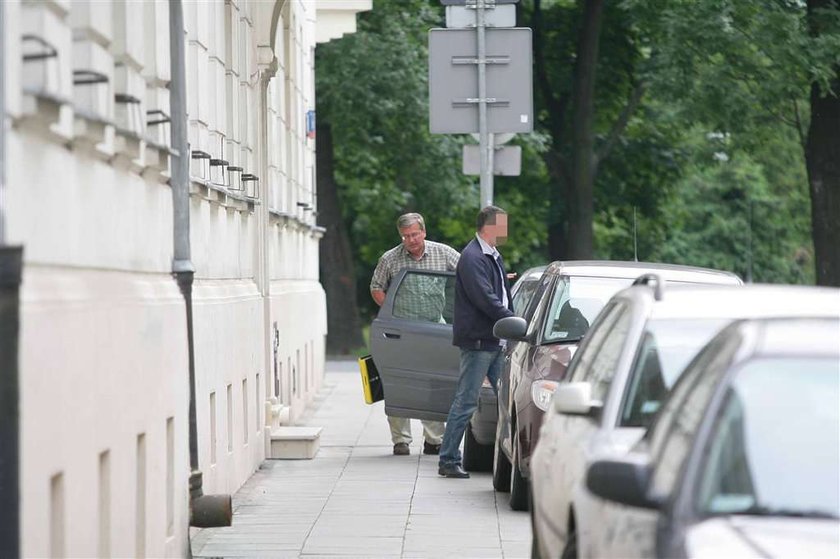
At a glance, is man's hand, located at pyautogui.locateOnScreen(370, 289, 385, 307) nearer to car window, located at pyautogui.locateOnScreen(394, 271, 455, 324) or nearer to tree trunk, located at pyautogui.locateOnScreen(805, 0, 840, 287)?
car window, located at pyautogui.locateOnScreen(394, 271, 455, 324)

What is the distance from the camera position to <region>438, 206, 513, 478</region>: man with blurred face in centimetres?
1450

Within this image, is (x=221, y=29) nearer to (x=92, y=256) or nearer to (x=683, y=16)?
(x=92, y=256)

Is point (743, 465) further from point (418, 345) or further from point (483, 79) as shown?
point (483, 79)

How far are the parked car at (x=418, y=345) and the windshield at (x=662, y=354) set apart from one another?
8.28 meters

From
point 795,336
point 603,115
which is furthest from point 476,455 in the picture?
point 603,115

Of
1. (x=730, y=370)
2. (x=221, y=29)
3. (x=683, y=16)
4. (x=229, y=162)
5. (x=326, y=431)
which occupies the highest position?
(x=683, y=16)

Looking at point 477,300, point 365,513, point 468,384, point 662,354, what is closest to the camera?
point 662,354

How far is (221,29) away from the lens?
1448cm

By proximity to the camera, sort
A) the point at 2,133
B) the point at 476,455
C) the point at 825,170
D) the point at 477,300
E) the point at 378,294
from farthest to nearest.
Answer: the point at 825,170 → the point at 378,294 → the point at 476,455 → the point at 477,300 → the point at 2,133

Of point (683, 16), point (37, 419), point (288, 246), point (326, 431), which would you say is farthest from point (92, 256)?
point (683, 16)

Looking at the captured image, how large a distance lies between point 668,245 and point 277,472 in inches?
2132

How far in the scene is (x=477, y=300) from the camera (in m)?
14.5

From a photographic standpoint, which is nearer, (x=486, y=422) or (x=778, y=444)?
(x=778, y=444)

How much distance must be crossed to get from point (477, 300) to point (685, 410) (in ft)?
27.5
